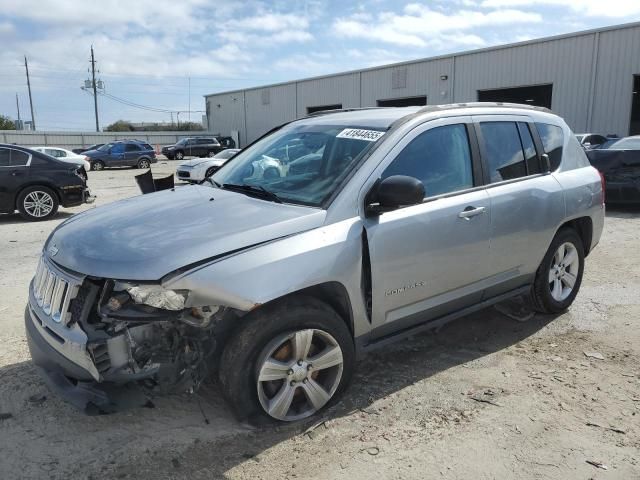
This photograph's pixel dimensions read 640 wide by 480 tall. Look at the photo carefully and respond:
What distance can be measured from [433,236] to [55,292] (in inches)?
88.3

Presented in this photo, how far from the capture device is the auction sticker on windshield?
3498 millimetres

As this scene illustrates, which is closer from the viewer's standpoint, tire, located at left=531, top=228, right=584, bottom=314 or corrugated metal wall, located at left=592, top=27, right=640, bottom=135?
tire, located at left=531, top=228, right=584, bottom=314

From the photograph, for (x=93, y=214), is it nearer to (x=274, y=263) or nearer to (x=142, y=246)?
(x=142, y=246)

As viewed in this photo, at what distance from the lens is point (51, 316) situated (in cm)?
288

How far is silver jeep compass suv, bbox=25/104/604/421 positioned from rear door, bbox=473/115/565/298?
2cm

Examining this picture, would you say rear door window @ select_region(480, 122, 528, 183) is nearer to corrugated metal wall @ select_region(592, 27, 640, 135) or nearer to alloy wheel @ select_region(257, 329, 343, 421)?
alloy wheel @ select_region(257, 329, 343, 421)

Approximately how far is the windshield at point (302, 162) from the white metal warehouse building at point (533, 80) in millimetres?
22099

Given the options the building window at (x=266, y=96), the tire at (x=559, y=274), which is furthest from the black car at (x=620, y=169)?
the building window at (x=266, y=96)

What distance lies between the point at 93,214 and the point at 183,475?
181cm

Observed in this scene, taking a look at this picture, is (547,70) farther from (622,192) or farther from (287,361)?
(287,361)

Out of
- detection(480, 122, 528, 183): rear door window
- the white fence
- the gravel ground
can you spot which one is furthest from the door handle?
the white fence

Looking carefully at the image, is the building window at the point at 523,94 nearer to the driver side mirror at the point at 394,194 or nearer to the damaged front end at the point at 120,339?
the driver side mirror at the point at 394,194

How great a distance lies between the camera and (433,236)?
3.46 m

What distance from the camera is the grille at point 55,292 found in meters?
2.76
